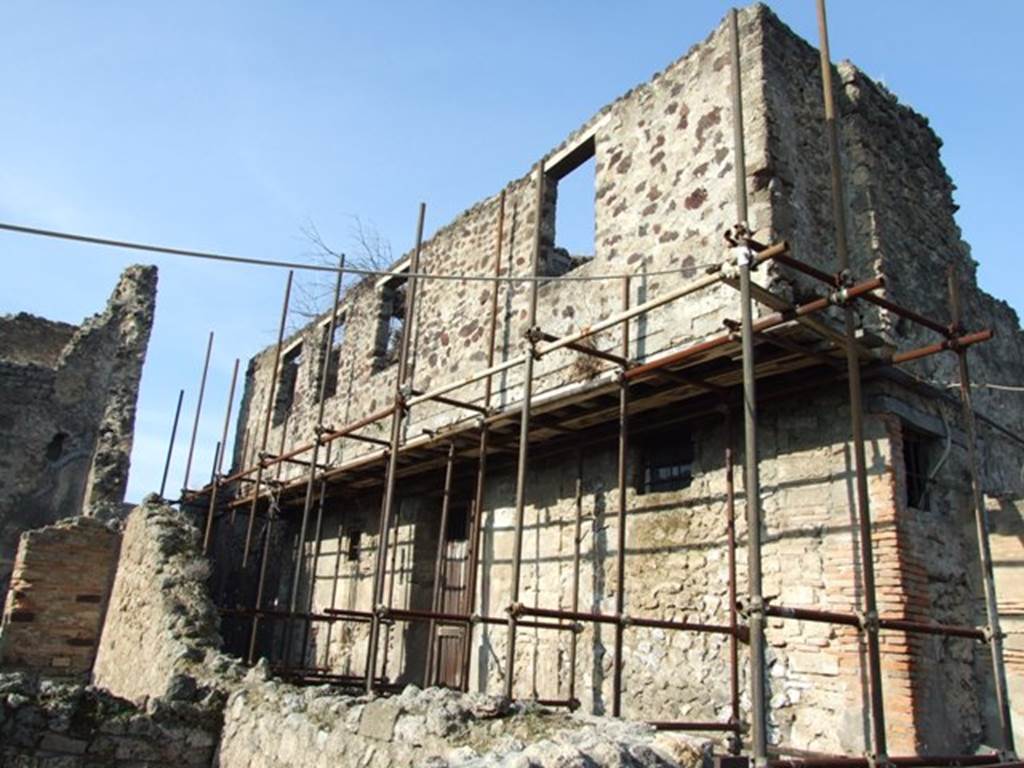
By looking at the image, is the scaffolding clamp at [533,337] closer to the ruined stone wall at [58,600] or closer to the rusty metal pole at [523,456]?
the rusty metal pole at [523,456]

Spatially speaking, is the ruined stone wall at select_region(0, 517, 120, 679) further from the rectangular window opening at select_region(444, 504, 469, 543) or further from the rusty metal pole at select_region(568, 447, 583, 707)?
the rusty metal pole at select_region(568, 447, 583, 707)

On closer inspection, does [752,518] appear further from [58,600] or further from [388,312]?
[58,600]

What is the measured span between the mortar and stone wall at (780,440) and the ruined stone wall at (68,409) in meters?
9.43

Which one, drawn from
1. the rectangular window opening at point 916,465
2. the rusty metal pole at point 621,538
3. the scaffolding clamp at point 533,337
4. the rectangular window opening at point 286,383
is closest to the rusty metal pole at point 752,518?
the rusty metal pole at point 621,538

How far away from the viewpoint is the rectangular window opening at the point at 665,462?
26.1 ft

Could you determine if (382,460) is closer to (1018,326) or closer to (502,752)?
(502,752)

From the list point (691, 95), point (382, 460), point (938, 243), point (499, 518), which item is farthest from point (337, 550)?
point (938, 243)

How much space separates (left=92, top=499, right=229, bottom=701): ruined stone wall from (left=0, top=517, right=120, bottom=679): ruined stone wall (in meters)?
0.42

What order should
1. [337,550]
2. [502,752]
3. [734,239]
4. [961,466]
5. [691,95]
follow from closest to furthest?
[502,752]
[734,239]
[961,466]
[691,95]
[337,550]

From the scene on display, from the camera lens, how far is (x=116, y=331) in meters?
19.0

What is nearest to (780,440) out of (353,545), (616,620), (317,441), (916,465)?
(916,465)

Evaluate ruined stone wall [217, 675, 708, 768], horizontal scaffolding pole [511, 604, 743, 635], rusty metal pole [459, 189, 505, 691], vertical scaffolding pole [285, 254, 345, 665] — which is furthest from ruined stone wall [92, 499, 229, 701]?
horizontal scaffolding pole [511, 604, 743, 635]

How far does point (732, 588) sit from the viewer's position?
6.77 metres

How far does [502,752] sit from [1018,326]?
8963 millimetres
